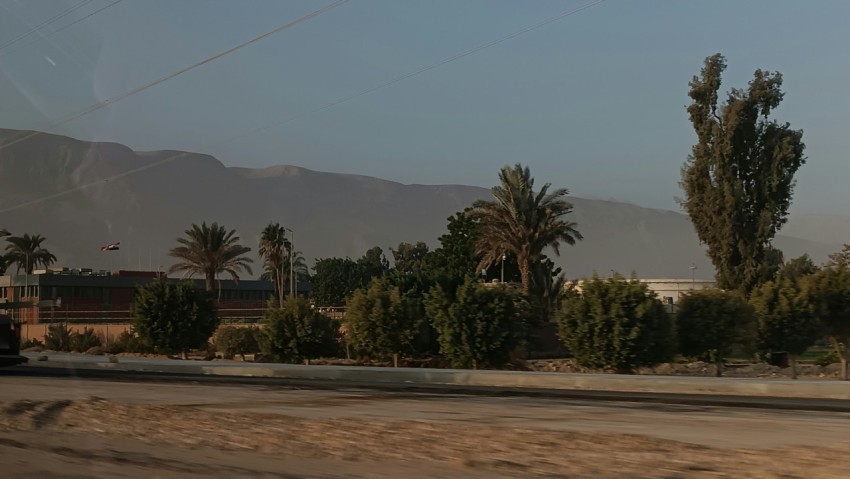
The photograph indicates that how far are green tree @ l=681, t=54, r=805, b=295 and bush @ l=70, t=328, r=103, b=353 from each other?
35.7m

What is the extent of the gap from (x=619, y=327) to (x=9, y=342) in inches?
721

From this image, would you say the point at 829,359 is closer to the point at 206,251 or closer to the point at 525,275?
the point at 525,275

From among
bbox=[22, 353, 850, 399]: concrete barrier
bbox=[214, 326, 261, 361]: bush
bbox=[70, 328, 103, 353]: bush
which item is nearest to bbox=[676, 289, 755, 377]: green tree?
bbox=[22, 353, 850, 399]: concrete barrier

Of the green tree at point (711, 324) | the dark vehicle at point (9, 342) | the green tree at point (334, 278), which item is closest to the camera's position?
the dark vehicle at point (9, 342)

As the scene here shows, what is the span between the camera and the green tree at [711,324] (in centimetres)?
3105

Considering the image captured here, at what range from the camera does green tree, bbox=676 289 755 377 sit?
3105 cm

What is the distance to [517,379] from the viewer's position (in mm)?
22891

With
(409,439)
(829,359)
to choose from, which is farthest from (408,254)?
(409,439)

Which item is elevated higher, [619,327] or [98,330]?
[98,330]

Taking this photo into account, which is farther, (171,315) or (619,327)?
(171,315)

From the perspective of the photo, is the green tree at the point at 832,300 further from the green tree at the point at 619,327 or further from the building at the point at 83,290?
the building at the point at 83,290

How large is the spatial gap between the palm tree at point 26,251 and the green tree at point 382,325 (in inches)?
3013

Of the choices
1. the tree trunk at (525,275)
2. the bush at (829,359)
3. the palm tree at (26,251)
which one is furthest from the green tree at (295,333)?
the palm tree at (26,251)

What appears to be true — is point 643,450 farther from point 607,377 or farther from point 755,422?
point 607,377
